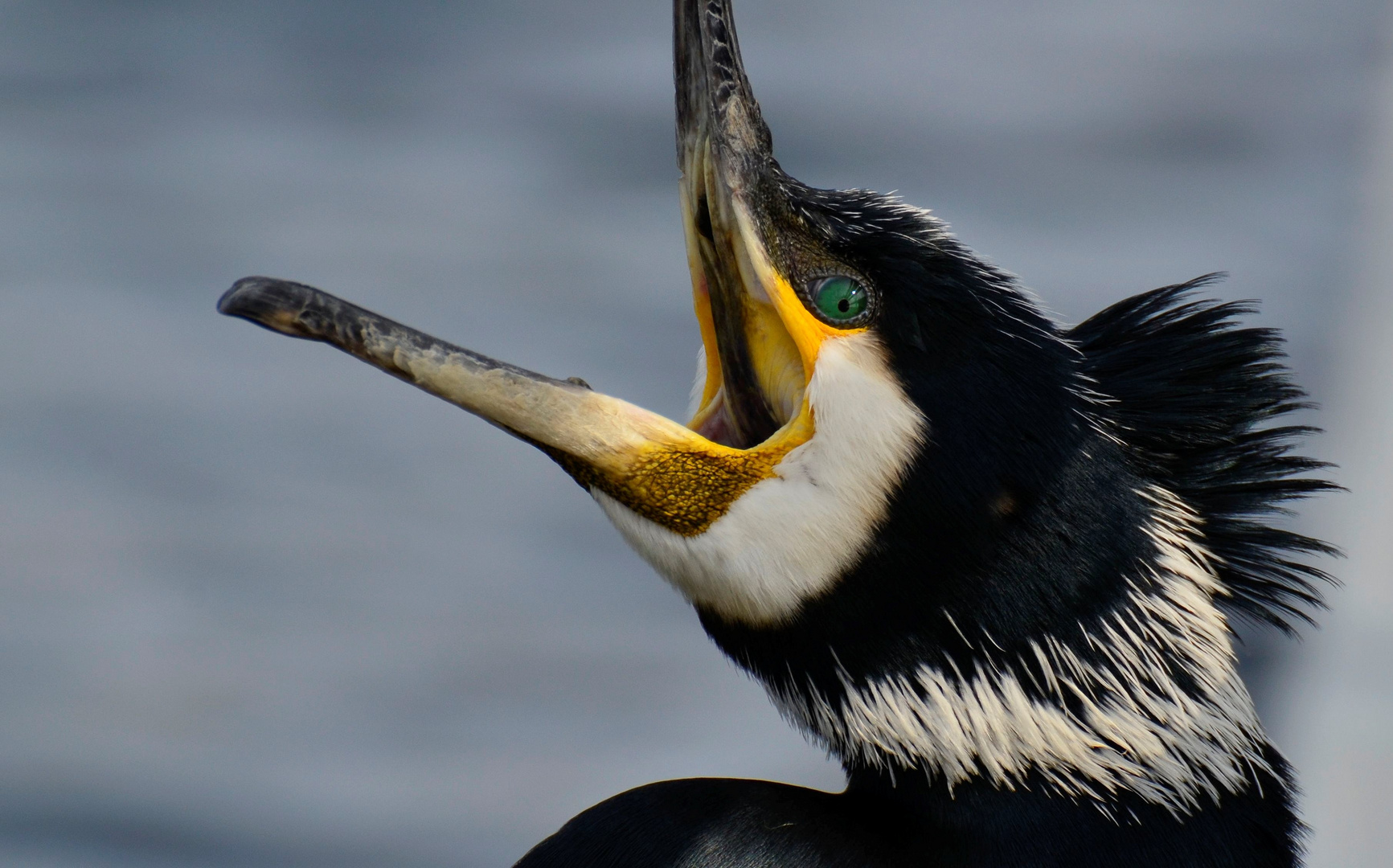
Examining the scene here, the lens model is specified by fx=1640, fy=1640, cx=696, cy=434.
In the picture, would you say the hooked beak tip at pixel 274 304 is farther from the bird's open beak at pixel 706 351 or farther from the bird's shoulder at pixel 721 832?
the bird's shoulder at pixel 721 832

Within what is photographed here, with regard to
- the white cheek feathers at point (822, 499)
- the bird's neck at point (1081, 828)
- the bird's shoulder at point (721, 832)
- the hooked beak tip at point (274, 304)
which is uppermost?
the hooked beak tip at point (274, 304)

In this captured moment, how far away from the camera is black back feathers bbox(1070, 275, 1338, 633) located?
2104 millimetres

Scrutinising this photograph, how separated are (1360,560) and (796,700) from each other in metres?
2.72

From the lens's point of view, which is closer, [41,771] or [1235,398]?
[1235,398]

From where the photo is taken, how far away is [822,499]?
1.98 m

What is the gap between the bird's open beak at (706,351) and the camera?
1968mm

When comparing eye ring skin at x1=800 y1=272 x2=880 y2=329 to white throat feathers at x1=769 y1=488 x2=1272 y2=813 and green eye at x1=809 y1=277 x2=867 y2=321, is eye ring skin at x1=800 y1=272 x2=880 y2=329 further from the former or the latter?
white throat feathers at x1=769 y1=488 x2=1272 y2=813

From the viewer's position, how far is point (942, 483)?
1.98m

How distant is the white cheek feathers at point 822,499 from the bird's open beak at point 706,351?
0.03 metres

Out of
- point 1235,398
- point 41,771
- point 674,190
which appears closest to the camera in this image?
point 1235,398

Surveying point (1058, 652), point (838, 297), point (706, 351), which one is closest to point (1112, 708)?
point (1058, 652)

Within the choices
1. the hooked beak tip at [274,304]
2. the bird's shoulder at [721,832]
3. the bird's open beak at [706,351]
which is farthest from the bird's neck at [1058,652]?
the hooked beak tip at [274,304]

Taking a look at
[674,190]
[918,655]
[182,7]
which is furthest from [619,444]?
[182,7]

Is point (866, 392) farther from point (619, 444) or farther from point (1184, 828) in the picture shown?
point (1184, 828)
